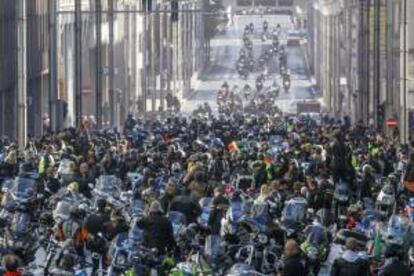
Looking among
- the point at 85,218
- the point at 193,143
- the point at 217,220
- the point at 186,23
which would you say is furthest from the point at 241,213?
the point at 186,23

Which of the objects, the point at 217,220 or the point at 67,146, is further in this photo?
the point at 67,146

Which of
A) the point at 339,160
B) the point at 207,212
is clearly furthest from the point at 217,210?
the point at 339,160

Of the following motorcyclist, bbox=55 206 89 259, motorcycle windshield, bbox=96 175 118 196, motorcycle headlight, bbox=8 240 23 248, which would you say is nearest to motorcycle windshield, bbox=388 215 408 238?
motorcyclist, bbox=55 206 89 259

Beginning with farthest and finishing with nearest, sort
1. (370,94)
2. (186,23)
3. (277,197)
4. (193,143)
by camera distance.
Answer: (186,23) → (370,94) → (193,143) → (277,197)

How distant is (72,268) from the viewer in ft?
86.4

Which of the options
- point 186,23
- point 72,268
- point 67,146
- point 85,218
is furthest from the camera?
point 186,23

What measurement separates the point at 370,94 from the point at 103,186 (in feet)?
180

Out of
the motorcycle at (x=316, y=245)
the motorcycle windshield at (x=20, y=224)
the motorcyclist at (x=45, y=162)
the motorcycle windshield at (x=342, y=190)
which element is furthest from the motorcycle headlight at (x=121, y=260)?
the motorcyclist at (x=45, y=162)

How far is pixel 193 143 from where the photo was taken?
5644 cm

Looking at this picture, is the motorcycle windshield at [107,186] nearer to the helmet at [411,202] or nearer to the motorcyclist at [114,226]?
the helmet at [411,202]

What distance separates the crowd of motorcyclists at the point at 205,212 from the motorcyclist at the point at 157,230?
0.02 m

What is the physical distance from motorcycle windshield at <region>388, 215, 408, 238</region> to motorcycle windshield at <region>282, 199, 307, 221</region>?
83.4 inches

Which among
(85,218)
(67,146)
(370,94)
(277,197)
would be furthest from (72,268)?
(370,94)

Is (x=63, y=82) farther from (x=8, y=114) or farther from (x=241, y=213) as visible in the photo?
(x=241, y=213)
